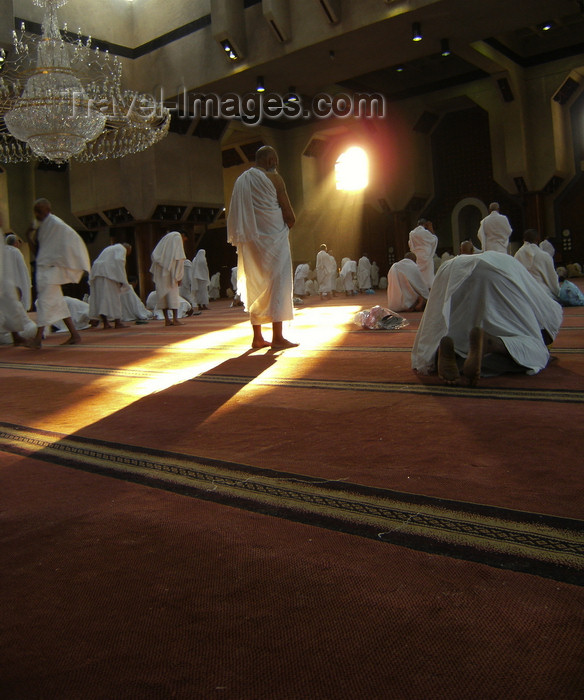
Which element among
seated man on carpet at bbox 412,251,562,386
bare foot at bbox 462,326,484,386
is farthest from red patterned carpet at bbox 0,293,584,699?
seated man on carpet at bbox 412,251,562,386

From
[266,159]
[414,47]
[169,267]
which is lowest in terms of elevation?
[169,267]

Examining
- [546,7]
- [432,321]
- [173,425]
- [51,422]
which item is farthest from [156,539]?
[546,7]

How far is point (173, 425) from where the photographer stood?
2.51m

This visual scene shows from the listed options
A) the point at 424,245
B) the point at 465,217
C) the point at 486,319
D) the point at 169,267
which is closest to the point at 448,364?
the point at 486,319

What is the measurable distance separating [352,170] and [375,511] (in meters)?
19.0

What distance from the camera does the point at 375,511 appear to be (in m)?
1.47

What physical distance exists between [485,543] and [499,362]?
76.3 inches

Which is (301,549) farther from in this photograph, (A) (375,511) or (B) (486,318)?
(B) (486,318)

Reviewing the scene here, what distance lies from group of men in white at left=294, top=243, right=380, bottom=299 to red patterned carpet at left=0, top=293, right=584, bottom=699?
41.1 ft

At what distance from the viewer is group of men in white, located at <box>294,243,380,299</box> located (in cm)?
1554

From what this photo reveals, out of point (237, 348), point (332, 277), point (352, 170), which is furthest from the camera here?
point (352, 170)

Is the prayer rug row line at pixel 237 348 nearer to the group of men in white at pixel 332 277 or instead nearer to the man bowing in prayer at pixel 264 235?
the man bowing in prayer at pixel 264 235

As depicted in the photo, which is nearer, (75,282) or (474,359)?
(474,359)

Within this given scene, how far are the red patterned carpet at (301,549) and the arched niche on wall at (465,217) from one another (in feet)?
50.8
